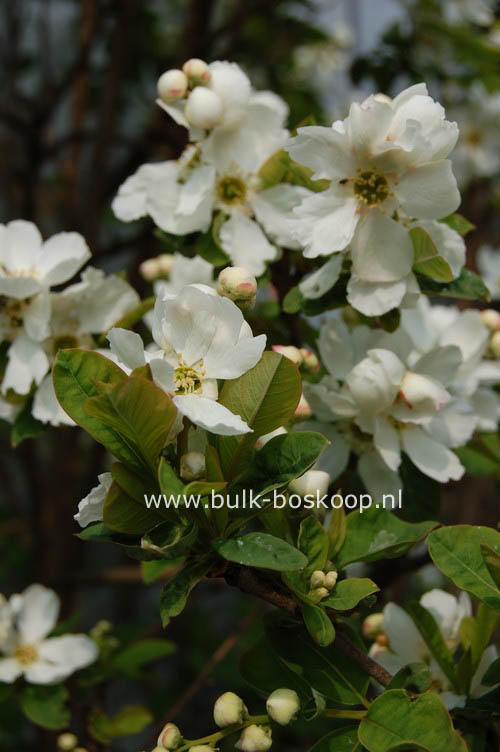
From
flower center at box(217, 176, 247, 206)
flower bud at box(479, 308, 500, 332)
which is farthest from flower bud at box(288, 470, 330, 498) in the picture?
flower bud at box(479, 308, 500, 332)

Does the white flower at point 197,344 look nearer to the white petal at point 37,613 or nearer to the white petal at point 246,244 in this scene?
the white petal at point 246,244

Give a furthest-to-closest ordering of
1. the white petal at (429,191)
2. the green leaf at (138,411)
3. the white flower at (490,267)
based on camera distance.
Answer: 1. the white flower at (490,267)
2. the white petal at (429,191)
3. the green leaf at (138,411)

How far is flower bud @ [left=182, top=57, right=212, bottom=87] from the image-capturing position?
89 cm

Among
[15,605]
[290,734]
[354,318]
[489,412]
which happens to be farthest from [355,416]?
[290,734]

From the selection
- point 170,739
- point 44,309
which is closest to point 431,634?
point 170,739

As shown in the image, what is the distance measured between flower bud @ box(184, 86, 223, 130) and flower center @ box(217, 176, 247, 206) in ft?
0.26

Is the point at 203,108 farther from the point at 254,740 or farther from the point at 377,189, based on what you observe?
the point at 254,740

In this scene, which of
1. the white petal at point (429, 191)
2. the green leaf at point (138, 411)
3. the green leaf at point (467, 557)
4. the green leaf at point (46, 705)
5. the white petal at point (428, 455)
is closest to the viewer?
the green leaf at point (138, 411)

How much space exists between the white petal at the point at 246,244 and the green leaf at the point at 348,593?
37 cm

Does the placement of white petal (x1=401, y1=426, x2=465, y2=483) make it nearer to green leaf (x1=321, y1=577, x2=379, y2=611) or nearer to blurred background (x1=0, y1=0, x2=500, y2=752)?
green leaf (x1=321, y1=577, x2=379, y2=611)

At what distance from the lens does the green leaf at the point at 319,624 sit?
0.62 metres

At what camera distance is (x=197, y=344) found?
2.20 feet

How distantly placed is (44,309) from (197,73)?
30 cm

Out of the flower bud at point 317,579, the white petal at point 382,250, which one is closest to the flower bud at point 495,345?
the white petal at point 382,250
